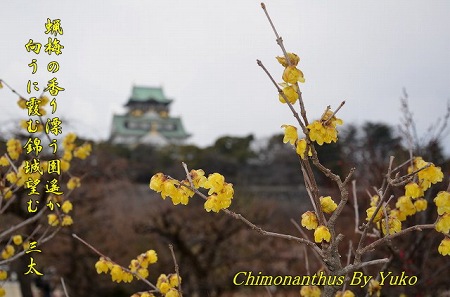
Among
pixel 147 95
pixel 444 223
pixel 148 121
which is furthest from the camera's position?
pixel 147 95

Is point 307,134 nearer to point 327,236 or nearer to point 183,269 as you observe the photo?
point 327,236

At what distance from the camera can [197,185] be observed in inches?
64.8

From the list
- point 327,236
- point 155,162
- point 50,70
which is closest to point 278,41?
point 327,236

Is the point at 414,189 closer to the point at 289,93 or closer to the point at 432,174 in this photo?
the point at 432,174

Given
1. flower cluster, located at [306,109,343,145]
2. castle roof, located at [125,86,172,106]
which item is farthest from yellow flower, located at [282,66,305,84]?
castle roof, located at [125,86,172,106]

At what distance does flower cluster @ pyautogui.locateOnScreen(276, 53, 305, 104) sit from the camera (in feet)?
4.62

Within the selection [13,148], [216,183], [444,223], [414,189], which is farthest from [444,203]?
[13,148]

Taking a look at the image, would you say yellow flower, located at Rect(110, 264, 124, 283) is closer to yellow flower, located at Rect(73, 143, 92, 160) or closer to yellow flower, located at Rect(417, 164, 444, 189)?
yellow flower, located at Rect(417, 164, 444, 189)

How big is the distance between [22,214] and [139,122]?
3536 cm

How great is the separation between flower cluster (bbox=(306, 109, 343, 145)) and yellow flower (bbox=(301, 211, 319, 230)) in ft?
0.94

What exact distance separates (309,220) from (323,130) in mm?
330

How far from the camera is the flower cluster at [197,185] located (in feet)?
4.97

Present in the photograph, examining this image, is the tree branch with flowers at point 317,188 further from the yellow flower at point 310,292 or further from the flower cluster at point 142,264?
the flower cluster at point 142,264

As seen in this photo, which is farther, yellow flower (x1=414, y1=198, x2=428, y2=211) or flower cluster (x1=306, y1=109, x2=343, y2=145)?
yellow flower (x1=414, y1=198, x2=428, y2=211)
